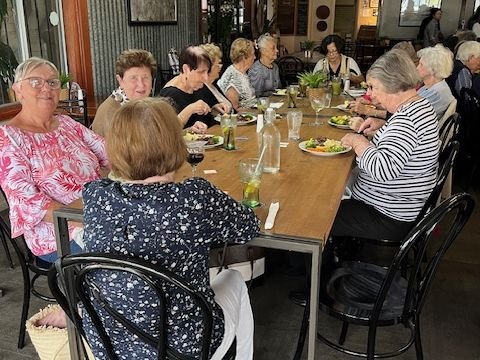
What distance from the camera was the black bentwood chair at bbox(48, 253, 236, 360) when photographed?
1165mm

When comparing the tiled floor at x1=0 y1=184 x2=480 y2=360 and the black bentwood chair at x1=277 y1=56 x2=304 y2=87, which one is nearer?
the tiled floor at x1=0 y1=184 x2=480 y2=360

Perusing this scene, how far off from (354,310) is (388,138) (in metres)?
0.80

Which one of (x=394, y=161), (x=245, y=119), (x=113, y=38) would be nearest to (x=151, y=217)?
(x=394, y=161)

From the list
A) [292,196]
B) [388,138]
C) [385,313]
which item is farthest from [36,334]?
[388,138]

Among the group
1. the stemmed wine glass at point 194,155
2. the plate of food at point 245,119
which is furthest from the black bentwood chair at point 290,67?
the stemmed wine glass at point 194,155

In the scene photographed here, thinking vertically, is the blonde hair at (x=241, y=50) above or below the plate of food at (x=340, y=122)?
above

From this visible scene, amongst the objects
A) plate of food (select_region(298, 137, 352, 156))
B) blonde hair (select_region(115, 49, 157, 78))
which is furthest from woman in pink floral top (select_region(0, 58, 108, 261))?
plate of food (select_region(298, 137, 352, 156))

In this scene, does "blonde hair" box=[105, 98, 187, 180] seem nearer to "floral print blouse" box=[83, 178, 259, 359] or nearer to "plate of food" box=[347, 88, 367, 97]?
"floral print blouse" box=[83, 178, 259, 359]

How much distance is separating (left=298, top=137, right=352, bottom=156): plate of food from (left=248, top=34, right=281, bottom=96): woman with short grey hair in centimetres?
228

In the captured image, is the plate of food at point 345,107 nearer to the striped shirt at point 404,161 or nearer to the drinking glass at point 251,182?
the striped shirt at point 404,161

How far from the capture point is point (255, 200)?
1.75 m

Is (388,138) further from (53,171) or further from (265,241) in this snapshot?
(53,171)

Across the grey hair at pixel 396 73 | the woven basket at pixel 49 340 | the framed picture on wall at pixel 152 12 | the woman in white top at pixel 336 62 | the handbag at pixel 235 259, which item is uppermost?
the framed picture on wall at pixel 152 12

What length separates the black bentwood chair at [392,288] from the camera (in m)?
1.56
